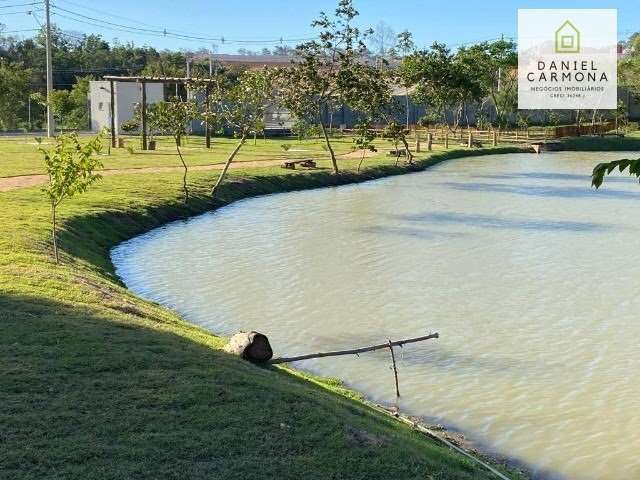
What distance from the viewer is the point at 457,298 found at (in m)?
14.9

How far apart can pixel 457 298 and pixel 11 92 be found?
165ft

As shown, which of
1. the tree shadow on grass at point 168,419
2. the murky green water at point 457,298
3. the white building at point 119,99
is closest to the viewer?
the tree shadow on grass at point 168,419

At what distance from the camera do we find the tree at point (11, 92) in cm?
5703

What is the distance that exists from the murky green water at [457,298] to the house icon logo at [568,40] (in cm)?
4114

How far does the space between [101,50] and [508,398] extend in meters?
92.7

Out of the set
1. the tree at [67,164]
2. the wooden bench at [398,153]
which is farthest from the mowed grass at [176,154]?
the tree at [67,164]

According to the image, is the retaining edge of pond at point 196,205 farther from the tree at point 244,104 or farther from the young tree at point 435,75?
the young tree at point 435,75

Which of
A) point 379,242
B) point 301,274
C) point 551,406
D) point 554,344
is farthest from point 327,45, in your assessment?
point 551,406

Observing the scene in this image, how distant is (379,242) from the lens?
20.8 m

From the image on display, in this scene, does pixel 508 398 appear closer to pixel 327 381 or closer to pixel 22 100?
pixel 327 381

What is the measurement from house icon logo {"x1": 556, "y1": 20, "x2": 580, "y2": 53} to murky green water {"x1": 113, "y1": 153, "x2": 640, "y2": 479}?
135 ft

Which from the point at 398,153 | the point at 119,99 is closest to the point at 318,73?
the point at 398,153

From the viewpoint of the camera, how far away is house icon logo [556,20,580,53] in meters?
66.5

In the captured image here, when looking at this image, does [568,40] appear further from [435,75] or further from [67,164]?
[67,164]
